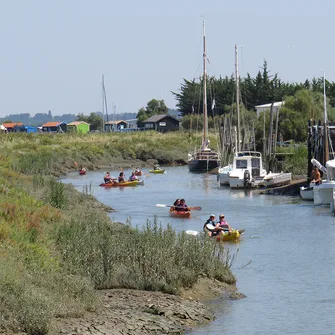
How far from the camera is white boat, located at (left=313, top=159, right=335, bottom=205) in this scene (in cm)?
4719

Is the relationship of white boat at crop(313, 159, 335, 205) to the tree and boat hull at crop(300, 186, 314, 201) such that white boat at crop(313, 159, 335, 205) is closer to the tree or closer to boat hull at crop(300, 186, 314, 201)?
boat hull at crop(300, 186, 314, 201)

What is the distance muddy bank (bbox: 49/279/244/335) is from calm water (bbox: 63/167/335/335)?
0.42m

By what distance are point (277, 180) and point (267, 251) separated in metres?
27.6

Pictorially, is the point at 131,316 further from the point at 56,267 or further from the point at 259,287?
the point at 259,287

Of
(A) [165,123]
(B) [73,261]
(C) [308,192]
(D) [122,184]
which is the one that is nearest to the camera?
(B) [73,261]

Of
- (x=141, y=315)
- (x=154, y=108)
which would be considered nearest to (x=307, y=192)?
(x=141, y=315)

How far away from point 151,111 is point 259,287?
146 m

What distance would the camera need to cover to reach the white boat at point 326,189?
155ft

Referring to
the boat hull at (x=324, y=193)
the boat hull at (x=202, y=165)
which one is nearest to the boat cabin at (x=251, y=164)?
the boat hull at (x=324, y=193)

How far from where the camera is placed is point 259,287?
24.6 meters

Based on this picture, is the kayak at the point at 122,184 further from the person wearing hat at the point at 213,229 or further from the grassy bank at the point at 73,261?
the grassy bank at the point at 73,261

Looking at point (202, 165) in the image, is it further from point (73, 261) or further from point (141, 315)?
point (141, 315)

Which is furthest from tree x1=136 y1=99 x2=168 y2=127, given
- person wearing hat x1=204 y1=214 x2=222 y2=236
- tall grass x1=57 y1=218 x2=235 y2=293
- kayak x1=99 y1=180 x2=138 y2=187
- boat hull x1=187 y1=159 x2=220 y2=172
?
tall grass x1=57 y1=218 x2=235 y2=293

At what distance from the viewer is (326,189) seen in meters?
47.3
